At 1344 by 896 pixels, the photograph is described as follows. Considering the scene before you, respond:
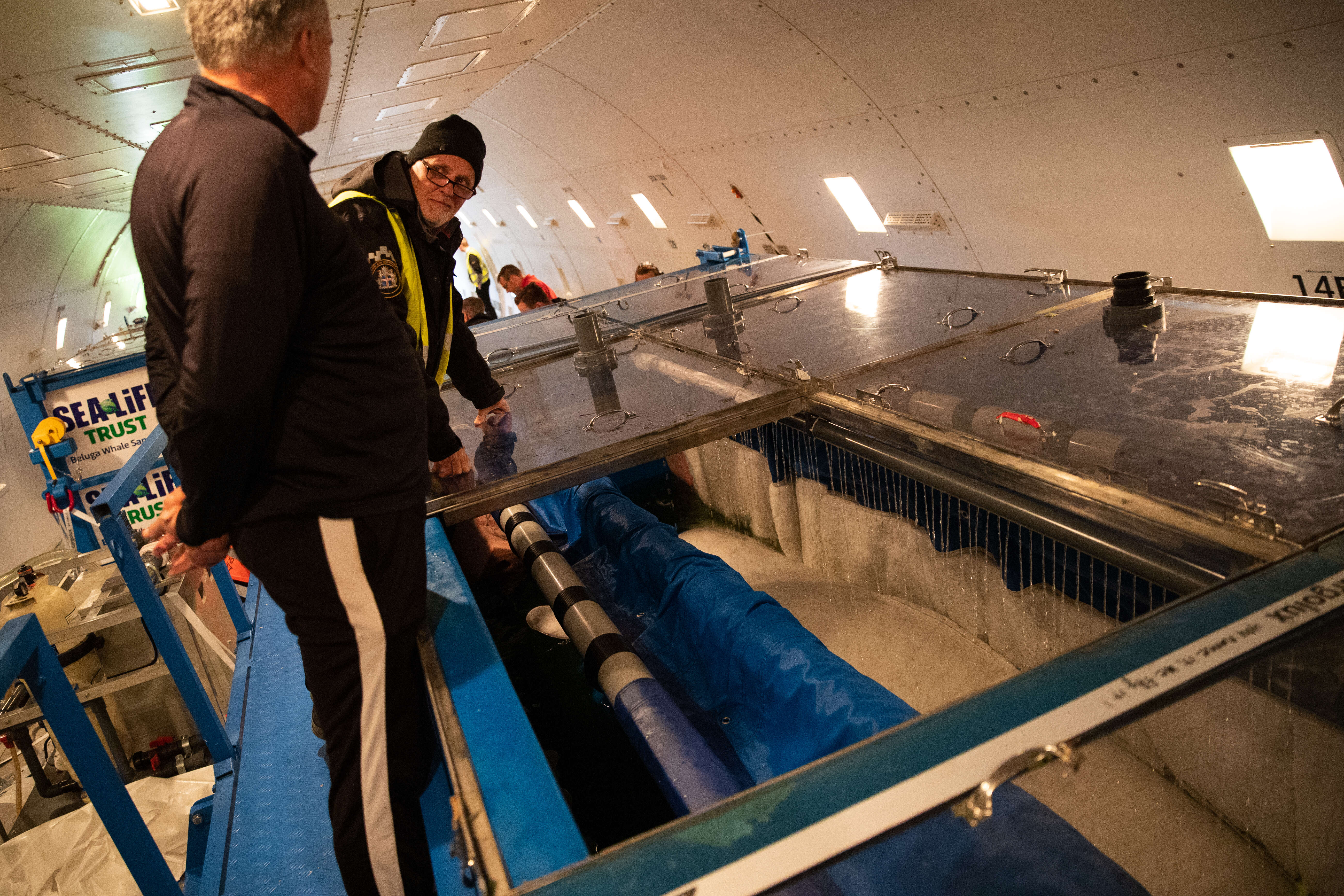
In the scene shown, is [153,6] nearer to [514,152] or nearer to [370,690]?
[370,690]

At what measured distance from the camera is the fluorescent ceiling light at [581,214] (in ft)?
40.4

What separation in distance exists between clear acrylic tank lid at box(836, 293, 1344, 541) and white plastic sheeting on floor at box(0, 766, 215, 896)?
2.62m

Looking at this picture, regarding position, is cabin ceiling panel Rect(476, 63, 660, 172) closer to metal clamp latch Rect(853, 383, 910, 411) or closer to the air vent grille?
the air vent grille

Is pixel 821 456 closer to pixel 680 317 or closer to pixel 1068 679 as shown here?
pixel 680 317

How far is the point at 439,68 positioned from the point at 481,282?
196 cm

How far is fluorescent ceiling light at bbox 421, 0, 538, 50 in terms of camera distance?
17.5 feet

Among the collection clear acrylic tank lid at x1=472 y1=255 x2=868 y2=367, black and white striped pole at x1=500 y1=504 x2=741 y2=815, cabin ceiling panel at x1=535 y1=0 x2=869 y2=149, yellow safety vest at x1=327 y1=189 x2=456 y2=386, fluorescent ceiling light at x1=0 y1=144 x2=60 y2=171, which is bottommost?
black and white striped pole at x1=500 y1=504 x2=741 y2=815

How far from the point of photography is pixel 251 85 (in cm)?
117

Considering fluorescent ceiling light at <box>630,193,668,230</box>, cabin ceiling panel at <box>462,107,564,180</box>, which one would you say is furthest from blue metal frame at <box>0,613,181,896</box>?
cabin ceiling panel at <box>462,107,564,180</box>

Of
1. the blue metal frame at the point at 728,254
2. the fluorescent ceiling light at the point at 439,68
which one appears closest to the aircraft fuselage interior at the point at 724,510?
the blue metal frame at the point at 728,254

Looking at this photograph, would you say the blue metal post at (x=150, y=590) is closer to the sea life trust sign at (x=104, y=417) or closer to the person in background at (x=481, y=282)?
the sea life trust sign at (x=104, y=417)

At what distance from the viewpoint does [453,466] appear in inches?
82.0

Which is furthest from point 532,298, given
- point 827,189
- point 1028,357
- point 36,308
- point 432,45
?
point 36,308

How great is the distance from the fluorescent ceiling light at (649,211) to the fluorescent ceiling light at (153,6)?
699cm
